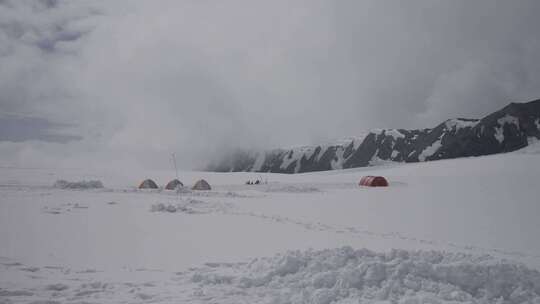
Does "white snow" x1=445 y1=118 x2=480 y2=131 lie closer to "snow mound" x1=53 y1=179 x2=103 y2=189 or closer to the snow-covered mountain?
the snow-covered mountain

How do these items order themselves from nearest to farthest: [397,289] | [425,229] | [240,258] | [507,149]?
[397,289], [240,258], [425,229], [507,149]

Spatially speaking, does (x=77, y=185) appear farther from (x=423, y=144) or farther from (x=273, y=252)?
(x=423, y=144)

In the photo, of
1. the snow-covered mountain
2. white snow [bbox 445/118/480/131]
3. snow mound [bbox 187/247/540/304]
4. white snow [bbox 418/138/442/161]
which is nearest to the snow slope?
snow mound [bbox 187/247/540/304]

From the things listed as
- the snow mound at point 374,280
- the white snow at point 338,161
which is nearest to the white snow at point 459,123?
the white snow at point 338,161

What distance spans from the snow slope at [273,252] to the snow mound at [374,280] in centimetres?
2

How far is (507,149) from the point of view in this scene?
81062 mm

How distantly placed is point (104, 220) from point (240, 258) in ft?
26.3

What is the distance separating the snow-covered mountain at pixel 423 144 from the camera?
279 ft

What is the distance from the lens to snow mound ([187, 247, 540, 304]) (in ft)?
20.3

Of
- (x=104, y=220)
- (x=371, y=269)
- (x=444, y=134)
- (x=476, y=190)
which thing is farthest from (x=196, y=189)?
(x=444, y=134)

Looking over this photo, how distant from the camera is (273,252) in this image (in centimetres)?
1006

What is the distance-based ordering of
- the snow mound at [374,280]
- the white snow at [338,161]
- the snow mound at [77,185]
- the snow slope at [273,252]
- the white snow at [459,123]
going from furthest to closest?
the white snow at [338,161], the white snow at [459,123], the snow mound at [77,185], the snow slope at [273,252], the snow mound at [374,280]

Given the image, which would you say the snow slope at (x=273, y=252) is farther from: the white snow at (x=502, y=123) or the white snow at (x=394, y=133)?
the white snow at (x=394, y=133)

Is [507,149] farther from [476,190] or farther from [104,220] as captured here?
[104,220]
